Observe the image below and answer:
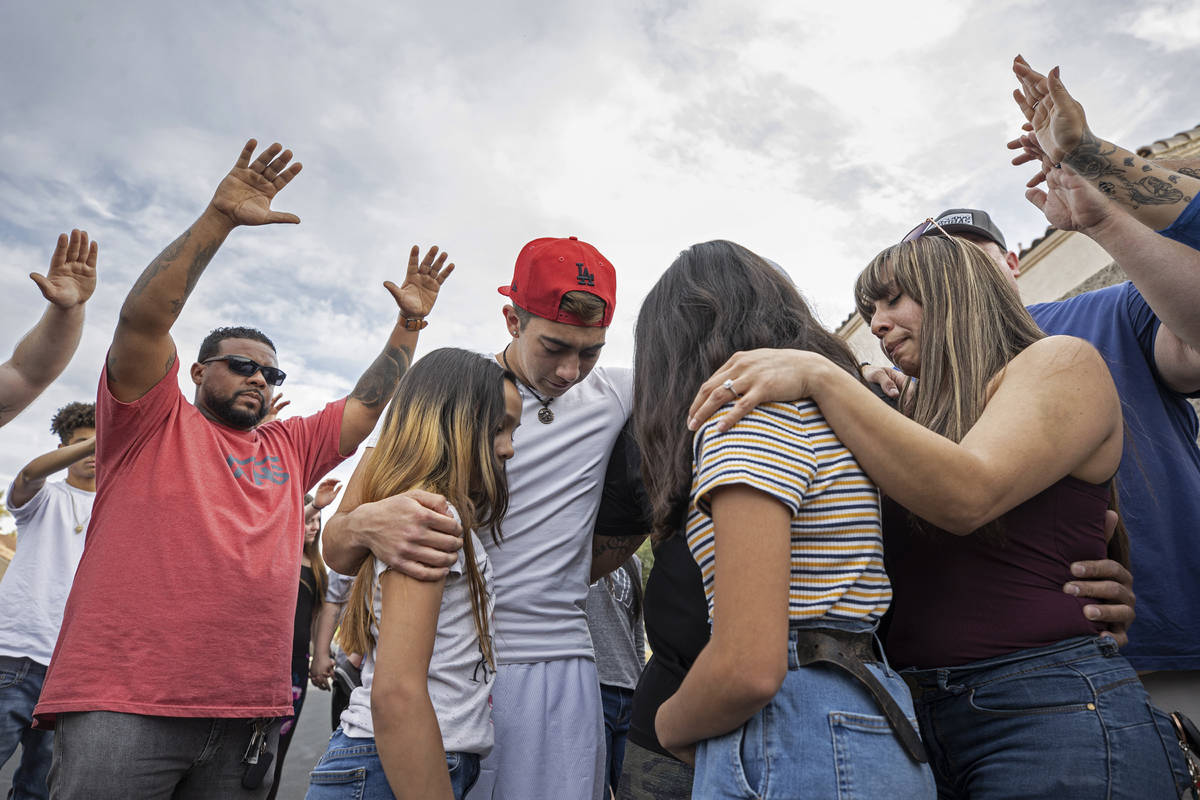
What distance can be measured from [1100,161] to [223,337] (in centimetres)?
374

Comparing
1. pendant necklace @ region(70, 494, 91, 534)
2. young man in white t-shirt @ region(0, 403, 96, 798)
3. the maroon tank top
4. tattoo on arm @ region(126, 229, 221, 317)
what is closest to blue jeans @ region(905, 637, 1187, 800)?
the maroon tank top

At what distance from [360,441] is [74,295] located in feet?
4.60

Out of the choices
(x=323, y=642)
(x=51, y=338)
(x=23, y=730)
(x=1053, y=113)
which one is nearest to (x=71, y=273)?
(x=51, y=338)

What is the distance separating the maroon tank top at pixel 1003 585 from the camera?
145cm

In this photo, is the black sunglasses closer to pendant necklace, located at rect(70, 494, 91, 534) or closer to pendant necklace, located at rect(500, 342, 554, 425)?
pendant necklace, located at rect(500, 342, 554, 425)

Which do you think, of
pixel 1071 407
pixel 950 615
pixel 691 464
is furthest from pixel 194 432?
pixel 1071 407

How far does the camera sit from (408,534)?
1673 mm

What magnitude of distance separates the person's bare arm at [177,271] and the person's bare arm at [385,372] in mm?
798

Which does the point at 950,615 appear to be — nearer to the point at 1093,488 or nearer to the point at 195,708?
the point at 1093,488

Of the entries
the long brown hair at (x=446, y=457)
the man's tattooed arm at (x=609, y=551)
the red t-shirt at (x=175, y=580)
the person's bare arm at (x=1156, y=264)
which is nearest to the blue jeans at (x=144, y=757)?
the red t-shirt at (x=175, y=580)

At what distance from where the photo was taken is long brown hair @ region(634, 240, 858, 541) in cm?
152

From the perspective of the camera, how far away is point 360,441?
3842 mm

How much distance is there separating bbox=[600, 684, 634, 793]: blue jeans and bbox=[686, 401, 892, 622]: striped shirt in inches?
70.5

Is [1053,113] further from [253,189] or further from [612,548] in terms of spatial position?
[253,189]
